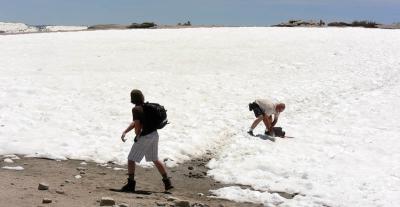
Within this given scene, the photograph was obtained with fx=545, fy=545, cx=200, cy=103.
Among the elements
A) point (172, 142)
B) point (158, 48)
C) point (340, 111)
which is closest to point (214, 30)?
point (158, 48)

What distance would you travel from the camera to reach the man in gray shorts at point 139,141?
10859mm

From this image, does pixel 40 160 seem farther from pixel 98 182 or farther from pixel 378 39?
pixel 378 39

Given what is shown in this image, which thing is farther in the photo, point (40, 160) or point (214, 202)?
point (40, 160)

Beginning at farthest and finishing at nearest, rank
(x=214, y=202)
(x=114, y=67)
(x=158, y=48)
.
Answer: (x=158, y=48), (x=114, y=67), (x=214, y=202)

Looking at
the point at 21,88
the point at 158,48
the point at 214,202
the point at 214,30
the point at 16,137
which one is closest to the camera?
the point at 214,202

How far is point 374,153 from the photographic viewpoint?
15.0 metres

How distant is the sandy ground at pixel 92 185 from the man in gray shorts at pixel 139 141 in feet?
0.95

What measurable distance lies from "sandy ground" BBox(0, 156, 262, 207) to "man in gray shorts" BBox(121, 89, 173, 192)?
29 centimetres

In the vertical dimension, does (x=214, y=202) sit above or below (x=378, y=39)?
below

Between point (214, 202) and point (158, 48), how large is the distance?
2261 centimetres

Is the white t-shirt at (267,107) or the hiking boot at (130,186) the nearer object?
the hiking boot at (130,186)

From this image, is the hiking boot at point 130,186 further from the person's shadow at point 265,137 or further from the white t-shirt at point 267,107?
the white t-shirt at point 267,107

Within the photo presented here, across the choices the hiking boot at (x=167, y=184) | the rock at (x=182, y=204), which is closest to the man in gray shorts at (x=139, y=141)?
the hiking boot at (x=167, y=184)

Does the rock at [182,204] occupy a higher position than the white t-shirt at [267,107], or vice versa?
the white t-shirt at [267,107]
